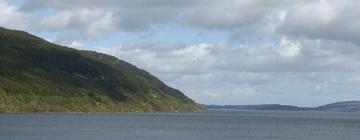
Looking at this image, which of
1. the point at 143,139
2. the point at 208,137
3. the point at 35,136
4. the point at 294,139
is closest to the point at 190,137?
the point at 208,137

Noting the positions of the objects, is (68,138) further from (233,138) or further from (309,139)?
(309,139)

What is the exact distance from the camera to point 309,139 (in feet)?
594

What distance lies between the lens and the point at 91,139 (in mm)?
158875

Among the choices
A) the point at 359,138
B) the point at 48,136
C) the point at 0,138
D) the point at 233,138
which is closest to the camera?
the point at 0,138

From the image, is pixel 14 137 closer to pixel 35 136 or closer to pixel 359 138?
pixel 35 136

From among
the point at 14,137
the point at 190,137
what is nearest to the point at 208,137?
the point at 190,137

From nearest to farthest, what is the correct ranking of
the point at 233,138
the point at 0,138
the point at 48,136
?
the point at 0,138, the point at 48,136, the point at 233,138

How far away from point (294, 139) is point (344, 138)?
18.7m

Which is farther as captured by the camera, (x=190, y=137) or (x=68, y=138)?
(x=190, y=137)

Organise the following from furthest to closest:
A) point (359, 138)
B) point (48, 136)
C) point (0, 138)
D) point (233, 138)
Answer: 1. point (359, 138)
2. point (233, 138)
3. point (48, 136)
4. point (0, 138)

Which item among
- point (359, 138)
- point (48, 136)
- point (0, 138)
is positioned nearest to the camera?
point (0, 138)

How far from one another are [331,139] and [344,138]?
6.88m

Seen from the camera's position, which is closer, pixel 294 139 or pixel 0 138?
pixel 0 138

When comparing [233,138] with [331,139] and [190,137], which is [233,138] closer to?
[190,137]
